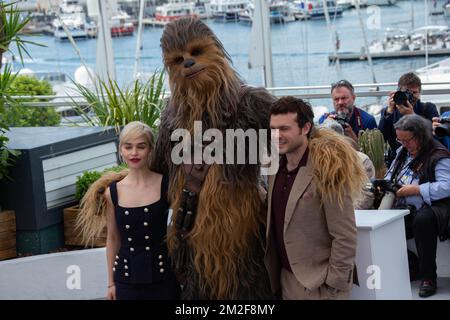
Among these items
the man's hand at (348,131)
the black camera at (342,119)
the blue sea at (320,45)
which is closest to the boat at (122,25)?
the blue sea at (320,45)

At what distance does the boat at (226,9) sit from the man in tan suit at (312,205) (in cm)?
1116

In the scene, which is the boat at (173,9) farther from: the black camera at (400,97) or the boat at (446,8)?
the black camera at (400,97)

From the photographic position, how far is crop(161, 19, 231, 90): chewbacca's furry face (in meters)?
4.04

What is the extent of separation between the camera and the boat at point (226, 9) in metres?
15.0

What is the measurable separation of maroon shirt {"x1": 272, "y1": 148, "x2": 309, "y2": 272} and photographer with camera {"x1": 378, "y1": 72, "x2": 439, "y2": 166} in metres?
2.84

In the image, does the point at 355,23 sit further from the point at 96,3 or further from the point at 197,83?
the point at 197,83

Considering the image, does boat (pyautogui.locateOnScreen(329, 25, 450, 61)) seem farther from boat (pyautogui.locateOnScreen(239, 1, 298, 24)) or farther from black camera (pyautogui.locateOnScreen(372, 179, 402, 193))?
black camera (pyautogui.locateOnScreen(372, 179, 402, 193))

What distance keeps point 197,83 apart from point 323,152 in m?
0.65

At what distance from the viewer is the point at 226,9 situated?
15055 millimetres

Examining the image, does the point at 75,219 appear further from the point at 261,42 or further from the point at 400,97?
the point at 261,42

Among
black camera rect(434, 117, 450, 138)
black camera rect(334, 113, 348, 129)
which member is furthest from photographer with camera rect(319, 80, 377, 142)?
black camera rect(434, 117, 450, 138)

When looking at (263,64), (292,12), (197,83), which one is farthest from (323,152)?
(292,12)

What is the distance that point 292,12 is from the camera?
1574 cm

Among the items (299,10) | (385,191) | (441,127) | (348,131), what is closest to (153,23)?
(299,10)
